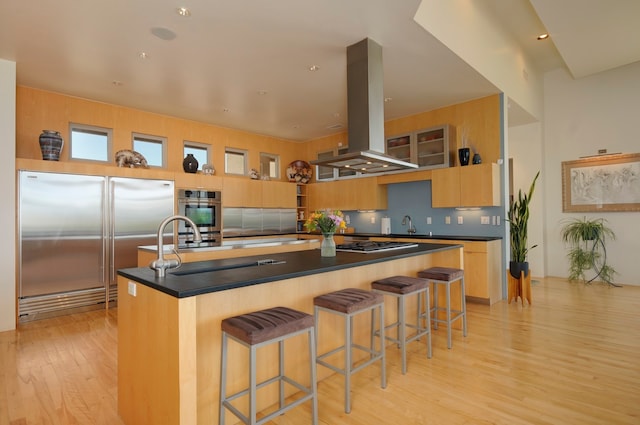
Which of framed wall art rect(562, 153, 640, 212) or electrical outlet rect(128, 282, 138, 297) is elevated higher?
framed wall art rect(562, 153, 640, 212)

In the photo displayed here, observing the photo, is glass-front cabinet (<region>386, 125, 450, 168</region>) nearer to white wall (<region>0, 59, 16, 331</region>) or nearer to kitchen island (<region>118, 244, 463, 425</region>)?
kitchen island (<region>118, 244, 463, 425</region>)

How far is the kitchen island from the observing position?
5.08ft

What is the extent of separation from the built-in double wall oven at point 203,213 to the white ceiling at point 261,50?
1376mm

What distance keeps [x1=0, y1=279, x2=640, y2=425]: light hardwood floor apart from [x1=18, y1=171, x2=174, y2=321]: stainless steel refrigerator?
508mm

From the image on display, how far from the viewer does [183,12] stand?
2840mm

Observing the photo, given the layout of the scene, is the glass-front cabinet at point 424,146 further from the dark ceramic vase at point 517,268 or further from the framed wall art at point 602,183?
the framed wall art at point 602,183

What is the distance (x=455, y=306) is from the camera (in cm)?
375

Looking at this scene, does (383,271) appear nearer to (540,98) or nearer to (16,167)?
(16,167)

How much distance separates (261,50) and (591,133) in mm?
5867

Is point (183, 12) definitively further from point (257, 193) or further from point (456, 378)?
point (257, 193)

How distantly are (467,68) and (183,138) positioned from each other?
4632 mm

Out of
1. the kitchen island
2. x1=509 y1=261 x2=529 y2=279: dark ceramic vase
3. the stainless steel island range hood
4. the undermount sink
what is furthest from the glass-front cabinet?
the undermount sink

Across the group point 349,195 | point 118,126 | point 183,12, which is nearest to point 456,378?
point 183,12

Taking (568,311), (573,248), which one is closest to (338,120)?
(568,311)
